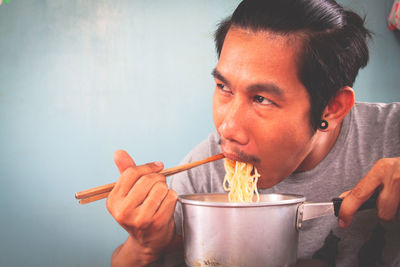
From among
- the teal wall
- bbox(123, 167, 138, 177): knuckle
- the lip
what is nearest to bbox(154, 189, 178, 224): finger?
bbox(123, 167, 138, 177): knuckle

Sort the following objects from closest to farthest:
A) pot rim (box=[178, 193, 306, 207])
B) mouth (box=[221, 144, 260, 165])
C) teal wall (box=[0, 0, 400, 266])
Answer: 1. pot rim (box=[178, 193, 306, 207])
2. mouth (box=[221, 144, 260, 165])
3. teal wall (box=[0, 0, 400, 266])

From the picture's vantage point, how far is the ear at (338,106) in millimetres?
1351

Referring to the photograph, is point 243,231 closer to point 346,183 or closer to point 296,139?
point 296,139

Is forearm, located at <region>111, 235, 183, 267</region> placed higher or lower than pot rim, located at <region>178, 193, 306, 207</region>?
lower

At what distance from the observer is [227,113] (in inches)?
46.7

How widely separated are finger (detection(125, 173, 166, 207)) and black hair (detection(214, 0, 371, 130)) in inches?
23.2

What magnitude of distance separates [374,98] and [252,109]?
189 centimetres

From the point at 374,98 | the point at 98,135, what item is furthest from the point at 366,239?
the point at 98,135

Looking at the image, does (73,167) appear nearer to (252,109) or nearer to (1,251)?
(1,251)

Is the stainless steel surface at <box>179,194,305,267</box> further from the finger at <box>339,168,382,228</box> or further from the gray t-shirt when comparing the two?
the gray t-shirt

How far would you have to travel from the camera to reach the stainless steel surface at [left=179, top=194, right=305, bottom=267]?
2.75 ft

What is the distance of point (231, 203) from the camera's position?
831 millimetres

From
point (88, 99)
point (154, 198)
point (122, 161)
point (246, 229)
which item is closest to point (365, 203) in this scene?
point (246, 229)

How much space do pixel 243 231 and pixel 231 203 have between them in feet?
0.24
